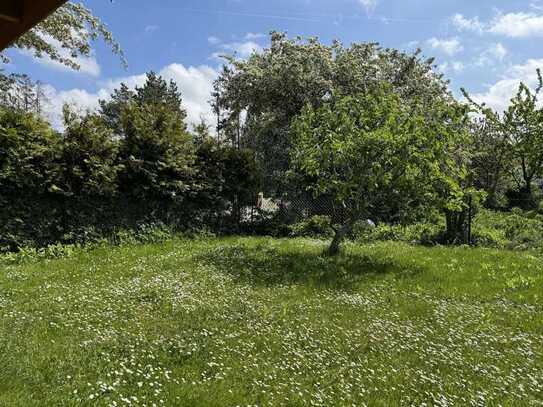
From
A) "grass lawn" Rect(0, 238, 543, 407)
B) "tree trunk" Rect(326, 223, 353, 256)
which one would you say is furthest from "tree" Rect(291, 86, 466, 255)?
"grass lawn" Rect(0, 238, 543, 407)

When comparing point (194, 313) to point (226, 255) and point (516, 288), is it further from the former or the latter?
point (516, 288)

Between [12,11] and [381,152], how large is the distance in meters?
8.31

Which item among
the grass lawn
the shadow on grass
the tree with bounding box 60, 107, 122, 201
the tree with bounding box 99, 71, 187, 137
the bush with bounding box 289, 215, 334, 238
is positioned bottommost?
the grass lawn

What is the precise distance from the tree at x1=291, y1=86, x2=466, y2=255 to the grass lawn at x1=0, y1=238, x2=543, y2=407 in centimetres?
181

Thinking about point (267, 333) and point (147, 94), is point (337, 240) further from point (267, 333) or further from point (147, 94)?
point (147, 94)

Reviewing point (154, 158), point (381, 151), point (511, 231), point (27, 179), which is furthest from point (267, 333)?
point (511, 231)

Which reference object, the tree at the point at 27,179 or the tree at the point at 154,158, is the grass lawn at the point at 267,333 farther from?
the tree at the point at 154,158

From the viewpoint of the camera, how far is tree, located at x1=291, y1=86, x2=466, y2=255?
1027cm

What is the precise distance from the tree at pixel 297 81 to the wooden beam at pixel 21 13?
48.3 feet

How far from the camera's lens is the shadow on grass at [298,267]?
8664 mm

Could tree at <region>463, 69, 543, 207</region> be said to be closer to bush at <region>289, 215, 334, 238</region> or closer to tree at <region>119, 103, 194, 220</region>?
bush at <region>289, 215, 334, 238</region>

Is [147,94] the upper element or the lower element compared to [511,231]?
upper

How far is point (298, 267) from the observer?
959 cm

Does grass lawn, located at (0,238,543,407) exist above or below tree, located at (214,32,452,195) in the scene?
below
